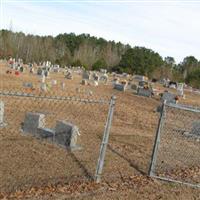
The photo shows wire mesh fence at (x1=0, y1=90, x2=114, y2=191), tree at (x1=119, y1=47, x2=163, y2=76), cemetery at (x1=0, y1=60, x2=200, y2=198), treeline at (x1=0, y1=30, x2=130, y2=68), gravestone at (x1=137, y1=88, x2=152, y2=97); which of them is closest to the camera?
wire mesh fence at (x1=0, y1=90, x2=114, y2=191)

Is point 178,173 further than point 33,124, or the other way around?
point 33,124

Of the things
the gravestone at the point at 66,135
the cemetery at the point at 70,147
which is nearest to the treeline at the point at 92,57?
the cemetery at the point at 70,147

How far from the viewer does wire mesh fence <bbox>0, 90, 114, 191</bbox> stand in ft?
25.5

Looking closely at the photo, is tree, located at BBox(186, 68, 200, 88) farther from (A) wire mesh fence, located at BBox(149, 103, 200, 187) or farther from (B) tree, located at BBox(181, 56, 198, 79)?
(A) wire mesh fence, located at BBox(149, 103, 200, 187)

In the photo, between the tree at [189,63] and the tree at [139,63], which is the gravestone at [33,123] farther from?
the tree at [189,63]

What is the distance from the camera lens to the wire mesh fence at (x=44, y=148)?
7.77 m

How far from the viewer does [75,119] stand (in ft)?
50.9

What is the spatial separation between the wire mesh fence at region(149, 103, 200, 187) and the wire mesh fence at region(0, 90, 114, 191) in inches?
55.8

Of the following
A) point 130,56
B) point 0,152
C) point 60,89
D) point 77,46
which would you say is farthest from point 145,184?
point 77,46

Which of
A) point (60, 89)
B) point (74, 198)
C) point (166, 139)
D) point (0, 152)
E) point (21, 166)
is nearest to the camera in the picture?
point (74, 198)

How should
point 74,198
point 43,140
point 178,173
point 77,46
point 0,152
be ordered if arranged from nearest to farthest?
point 74,198, point 0,152, point 178,173, point 43,140, point 77,46

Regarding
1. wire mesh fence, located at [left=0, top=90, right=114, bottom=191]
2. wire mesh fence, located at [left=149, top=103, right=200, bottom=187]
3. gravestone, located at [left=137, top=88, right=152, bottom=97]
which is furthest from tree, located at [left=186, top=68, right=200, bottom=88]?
wire mesh fence, located at [left=0, top=90, right=114, bottom=191]

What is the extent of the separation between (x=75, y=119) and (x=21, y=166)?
23.7 feet

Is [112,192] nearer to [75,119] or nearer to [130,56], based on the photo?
[75,119]
